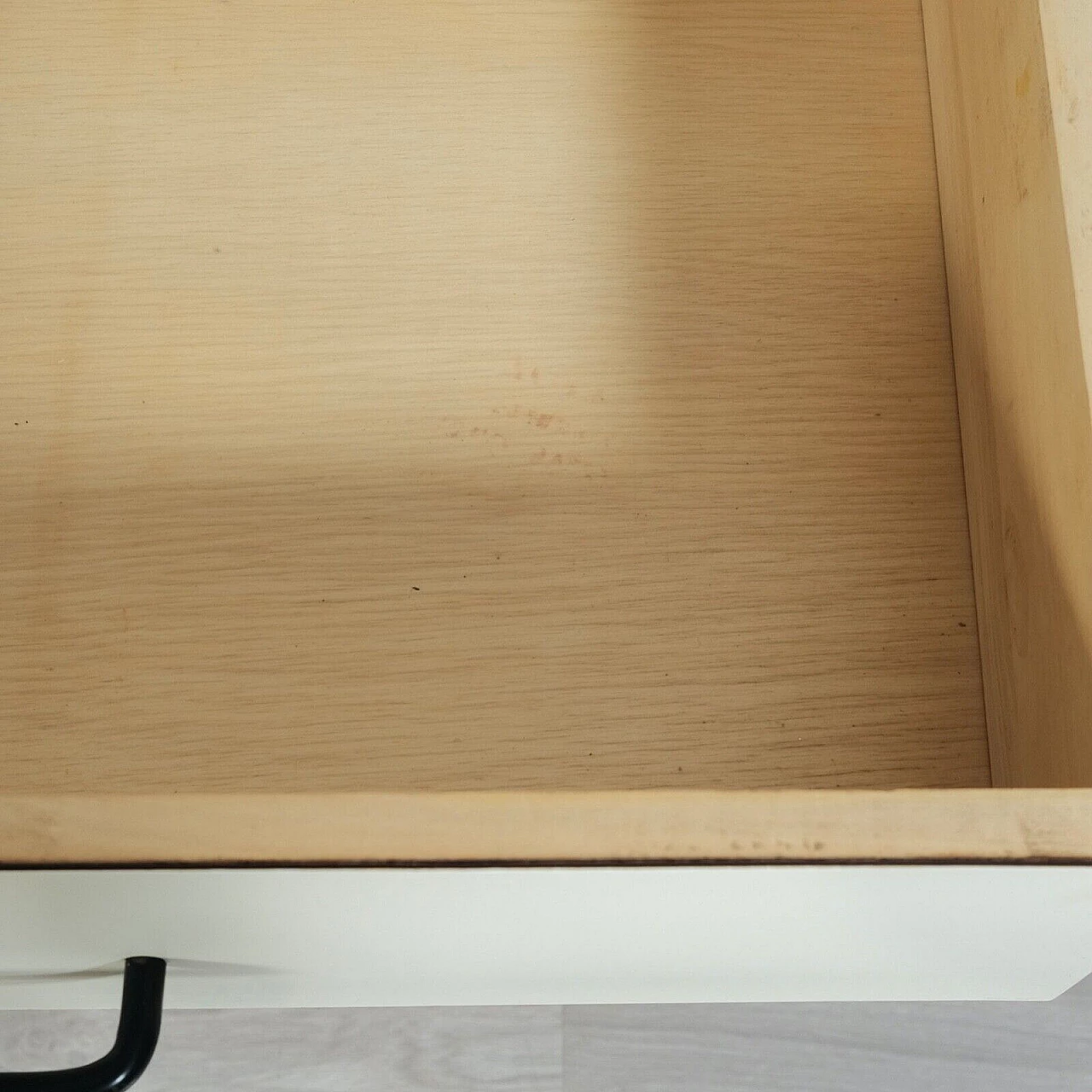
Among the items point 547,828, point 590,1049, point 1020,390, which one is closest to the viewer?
point 547,828

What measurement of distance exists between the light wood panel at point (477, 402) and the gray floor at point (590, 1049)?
263 millimetres

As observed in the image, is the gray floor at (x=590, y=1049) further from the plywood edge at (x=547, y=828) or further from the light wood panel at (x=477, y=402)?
the plywood edge at (x=547, y=828)

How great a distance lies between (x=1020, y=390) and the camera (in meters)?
0.37

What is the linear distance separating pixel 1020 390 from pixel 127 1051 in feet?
1.11

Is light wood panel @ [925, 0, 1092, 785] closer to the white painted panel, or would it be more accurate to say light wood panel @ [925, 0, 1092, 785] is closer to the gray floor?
the white painted panel

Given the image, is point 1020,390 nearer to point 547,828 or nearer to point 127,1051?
point 547,828

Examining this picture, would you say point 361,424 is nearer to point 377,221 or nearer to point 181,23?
point 377,221

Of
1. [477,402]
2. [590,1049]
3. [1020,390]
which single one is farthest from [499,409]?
[590,1049]

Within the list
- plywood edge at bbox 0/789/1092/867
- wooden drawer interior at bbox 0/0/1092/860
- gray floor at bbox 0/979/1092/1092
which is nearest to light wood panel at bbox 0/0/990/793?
wooden drawer interior at bbox 0/0/1092/860

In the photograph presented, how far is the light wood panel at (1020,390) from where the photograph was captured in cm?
33

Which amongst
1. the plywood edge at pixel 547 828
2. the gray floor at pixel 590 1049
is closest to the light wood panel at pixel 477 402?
the plywood edge at pixel 547 828

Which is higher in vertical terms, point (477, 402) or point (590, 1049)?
point (477, 402)

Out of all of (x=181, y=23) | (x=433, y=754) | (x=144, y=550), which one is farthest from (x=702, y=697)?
(x=181, y=23)

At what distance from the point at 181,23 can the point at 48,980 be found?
1.27 feet
